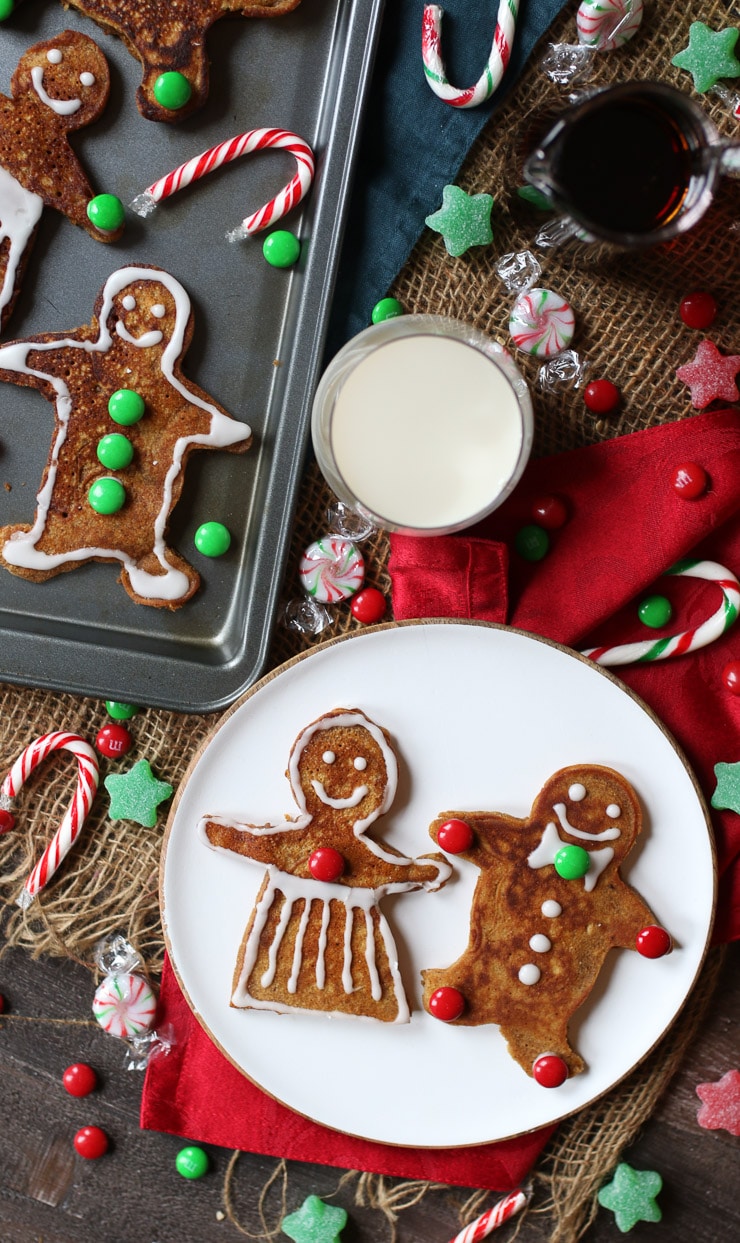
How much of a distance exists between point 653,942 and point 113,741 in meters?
0.84

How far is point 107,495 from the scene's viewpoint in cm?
145

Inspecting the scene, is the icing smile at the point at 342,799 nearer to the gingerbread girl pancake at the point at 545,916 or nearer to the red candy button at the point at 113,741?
the gingerbread girl pancake at the point at 545,916

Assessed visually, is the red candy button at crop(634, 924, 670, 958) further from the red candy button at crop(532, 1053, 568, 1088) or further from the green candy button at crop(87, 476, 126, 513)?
the green candy button at crop(87, 476, 126, 513)

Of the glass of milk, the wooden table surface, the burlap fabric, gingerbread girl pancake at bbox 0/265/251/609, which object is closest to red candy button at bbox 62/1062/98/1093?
the wooden table surface

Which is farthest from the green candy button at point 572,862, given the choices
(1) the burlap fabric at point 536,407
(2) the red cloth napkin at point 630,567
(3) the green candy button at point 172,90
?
(3) the green candy button at point 172,90

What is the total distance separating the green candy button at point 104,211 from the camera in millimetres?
1438

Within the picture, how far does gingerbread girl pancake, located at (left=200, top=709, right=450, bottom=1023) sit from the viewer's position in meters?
1.43

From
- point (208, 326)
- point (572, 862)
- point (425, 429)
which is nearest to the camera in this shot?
point (425, 429)

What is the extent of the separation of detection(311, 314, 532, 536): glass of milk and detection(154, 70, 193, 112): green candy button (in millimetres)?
463

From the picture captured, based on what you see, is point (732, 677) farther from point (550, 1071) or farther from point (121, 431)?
point (121, 431)

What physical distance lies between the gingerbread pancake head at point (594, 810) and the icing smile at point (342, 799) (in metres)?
0.26

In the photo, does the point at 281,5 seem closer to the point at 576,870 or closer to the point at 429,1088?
the point at 576,870

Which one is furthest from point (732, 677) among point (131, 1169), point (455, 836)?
point (131, 1169)

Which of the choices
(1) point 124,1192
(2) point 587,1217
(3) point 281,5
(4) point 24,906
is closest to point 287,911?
(4) point 24,906
